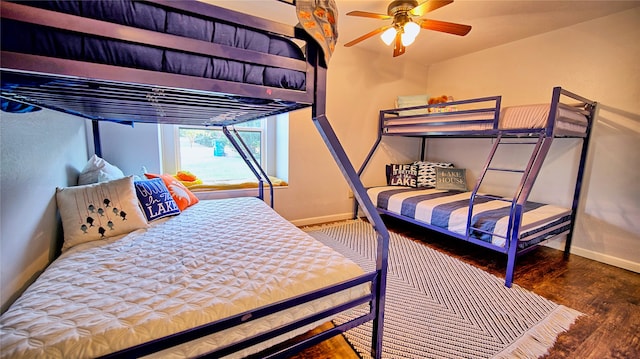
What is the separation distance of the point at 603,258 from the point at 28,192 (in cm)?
433

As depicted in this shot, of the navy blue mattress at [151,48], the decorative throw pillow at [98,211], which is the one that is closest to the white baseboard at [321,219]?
the decorative throw pillow at [98,211]

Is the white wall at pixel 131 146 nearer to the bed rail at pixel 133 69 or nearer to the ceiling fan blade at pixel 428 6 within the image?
the bed rail at pixel 133 69

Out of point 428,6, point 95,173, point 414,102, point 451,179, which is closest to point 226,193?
point 95,173

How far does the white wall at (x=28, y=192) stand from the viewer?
3.22 feet

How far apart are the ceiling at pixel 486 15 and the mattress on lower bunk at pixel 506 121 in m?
0.88

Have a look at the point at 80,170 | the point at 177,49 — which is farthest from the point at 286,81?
the point at 80,170

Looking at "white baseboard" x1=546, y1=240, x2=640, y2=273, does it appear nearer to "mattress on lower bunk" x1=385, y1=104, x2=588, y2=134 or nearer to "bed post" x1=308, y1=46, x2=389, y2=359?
"mattress on lower bunk" x1=385, y1=104, x2=588, y2=134

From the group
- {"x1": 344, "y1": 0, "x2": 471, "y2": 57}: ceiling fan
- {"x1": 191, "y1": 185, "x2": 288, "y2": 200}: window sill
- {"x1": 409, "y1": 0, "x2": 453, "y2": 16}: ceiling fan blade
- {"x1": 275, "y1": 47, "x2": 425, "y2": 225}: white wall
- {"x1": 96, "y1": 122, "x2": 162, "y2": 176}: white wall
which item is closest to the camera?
{"x1": 409, "y1": 0, "x2": 453, "y2": 16}: ceiling fan blade

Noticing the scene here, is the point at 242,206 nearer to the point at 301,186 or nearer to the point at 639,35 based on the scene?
the point at 301,186

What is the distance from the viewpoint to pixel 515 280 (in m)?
2.02

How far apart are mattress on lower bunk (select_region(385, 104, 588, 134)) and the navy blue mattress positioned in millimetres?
2261

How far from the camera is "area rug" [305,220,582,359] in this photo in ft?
4.33

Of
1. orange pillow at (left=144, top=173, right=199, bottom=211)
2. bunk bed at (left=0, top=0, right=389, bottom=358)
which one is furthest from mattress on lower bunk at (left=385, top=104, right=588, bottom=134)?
orange pillow at (left=144, top=173, right=199, bottom=211)

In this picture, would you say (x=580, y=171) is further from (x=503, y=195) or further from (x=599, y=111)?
(x=503, y=195)
